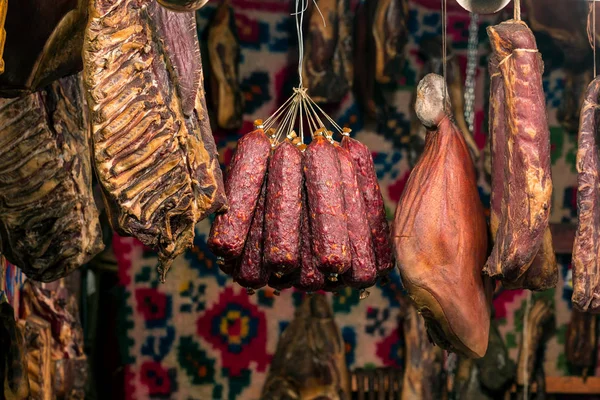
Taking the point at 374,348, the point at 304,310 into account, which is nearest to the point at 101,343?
the point at 304,310

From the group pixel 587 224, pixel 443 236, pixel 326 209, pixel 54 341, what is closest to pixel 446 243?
pixel 443 236

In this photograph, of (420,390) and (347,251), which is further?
(420,390)

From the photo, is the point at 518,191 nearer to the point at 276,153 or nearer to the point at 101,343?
the point at 276,153

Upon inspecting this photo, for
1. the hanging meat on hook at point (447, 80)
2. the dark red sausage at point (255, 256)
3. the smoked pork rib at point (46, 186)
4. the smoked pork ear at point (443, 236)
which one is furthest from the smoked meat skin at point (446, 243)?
the hanging meat on hook at point (447, 80)

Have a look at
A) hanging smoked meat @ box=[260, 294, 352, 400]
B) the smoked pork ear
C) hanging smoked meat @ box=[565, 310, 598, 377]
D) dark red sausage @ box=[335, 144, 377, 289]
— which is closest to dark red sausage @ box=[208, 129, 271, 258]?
dark red sausage @ box=[335, 144, 377, 289]

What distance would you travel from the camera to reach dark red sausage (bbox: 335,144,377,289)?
3141 millimetres

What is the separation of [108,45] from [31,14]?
296 millimetres

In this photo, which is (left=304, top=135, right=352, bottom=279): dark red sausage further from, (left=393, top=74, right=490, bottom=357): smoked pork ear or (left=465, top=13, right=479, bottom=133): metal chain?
(left=465, top=13, right=479, bottom=133): metal chain

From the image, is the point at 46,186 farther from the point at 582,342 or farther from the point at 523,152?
the point at 582,342

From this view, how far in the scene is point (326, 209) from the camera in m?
3.08

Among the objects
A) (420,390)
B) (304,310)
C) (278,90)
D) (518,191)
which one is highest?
(278,90)

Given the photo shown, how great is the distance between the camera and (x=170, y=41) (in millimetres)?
2701

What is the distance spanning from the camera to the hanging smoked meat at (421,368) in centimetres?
498

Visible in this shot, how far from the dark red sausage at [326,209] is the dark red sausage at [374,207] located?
5.5 inches
